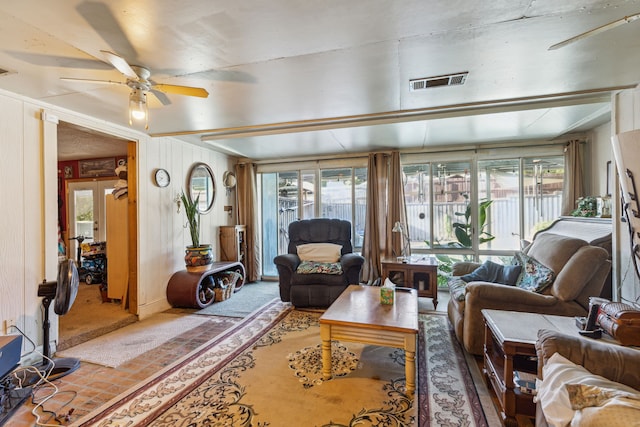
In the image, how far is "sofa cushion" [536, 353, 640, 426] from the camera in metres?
0.88

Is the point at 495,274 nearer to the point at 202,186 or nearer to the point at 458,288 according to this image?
the point at 458,288

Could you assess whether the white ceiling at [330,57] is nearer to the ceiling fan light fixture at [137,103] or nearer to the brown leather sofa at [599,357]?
the ceiling fan light fixture at [137,103]

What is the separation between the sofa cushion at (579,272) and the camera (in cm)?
202

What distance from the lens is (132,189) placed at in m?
3.35

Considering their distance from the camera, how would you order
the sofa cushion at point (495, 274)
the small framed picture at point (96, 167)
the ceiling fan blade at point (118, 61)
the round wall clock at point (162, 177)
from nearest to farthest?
the ceiling fan blade at point (118, 61), the sofa cushion at point (495, 274), the round wall clock at point (162, 177), the small framed picture at point (96, 167)

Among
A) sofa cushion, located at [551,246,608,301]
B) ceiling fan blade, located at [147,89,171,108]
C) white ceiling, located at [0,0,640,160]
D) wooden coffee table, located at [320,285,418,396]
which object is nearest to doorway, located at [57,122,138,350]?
ceiling fan blade, located at [147,89,171,108]

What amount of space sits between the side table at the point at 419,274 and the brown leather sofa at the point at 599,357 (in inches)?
91.0

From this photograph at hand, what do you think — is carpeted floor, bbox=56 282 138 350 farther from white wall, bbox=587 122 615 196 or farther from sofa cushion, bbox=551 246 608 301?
white wall, bbox=587 122 615 196

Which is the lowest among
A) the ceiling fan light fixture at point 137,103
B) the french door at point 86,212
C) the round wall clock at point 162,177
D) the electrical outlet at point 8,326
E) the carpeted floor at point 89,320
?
the carpeted floor at point 89,320

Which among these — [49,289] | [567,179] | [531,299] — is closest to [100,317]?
[49,289]

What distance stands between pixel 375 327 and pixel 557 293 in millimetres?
1386

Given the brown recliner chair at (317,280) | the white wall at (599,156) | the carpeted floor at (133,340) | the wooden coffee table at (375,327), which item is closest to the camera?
the wooden coffee table at (375,327)

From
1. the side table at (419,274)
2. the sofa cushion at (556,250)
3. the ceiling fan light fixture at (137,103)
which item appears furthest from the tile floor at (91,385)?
the sofa cushion at (556,250)

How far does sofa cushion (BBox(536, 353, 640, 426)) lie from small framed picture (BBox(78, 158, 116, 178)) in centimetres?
612
